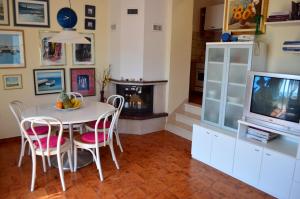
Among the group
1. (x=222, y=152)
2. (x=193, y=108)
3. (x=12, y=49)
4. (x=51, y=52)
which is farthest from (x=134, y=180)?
(x=12, y=49)

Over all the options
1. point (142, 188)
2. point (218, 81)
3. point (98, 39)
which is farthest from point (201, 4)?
point (142, 188)

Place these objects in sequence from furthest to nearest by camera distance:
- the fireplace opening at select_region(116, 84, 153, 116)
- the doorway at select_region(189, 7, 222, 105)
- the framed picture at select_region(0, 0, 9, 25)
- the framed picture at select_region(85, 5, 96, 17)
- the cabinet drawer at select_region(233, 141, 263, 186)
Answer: the doorway at select_region(189, 7, 222, 105) < the fireplace opening at select_region(116, 84, 153, 116) < the framed picture at select_region(85, 5, 96, 17) < the framed picture at select_region(0, 0, 9, 25) < the cabinet drawer at select_region(233, 141, 263, 186)

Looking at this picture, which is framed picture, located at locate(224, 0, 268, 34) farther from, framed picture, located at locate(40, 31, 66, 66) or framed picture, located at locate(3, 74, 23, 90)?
framed picture, located at locate(3, 74, 23, 90)

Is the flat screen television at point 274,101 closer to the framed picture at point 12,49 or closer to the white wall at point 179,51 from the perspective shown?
the white wall at point 179,51

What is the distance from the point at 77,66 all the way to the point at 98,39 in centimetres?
67

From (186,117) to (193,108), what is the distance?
0.23 metres

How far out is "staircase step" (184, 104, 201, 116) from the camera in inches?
178

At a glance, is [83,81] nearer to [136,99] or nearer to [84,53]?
[84,53]

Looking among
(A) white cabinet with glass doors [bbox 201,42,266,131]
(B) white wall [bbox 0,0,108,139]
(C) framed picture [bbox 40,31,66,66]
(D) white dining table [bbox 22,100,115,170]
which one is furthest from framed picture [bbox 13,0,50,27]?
(A) white cabinet with glass doors [bbox 201,42,266,131]

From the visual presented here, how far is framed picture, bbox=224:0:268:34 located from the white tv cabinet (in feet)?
4.19

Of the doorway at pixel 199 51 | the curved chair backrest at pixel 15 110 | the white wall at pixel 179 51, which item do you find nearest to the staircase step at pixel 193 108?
the white wall at pixel 179 51

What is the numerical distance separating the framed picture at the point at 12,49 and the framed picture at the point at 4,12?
151mm

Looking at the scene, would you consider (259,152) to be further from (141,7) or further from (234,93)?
(141,7)

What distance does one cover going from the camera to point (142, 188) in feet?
9.11
